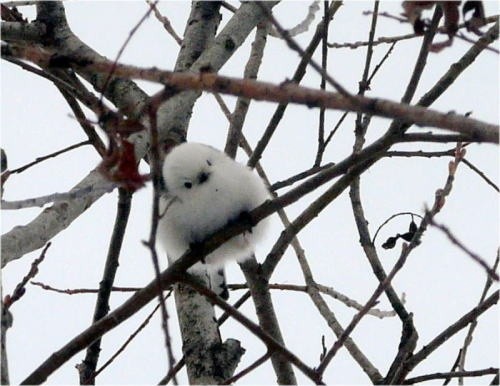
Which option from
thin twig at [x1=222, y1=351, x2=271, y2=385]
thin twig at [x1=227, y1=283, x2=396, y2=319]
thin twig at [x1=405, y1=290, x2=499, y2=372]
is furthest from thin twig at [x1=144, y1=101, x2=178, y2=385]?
thin twig at [x1=227, y1=283, x2=396, y2=319]

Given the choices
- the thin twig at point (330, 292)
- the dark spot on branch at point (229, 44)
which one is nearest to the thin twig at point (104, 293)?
the thin twig at point (330, 292)

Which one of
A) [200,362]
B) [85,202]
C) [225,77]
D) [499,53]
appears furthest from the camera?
[200,362]

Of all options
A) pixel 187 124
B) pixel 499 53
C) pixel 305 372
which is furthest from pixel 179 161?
pixel 499 53

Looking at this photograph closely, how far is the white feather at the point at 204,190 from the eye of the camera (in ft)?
9.18

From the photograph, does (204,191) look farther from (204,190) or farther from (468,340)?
(468,340)

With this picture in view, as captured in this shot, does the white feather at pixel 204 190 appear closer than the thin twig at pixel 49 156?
No

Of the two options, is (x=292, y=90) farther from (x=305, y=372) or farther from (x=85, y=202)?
(x=85, y=202)

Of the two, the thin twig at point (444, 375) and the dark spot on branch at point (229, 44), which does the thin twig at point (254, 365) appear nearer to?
the thin twig at point (444, 375)

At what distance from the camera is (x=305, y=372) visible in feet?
6.20

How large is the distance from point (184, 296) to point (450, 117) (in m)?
1.63

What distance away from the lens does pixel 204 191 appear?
2836 mm

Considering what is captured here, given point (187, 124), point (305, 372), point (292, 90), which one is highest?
point (187, 124)

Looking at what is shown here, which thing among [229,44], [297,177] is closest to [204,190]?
[297,177]

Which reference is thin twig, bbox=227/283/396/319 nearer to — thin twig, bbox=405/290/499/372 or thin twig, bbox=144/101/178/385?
thin twig, bbox=405/290/499/372
